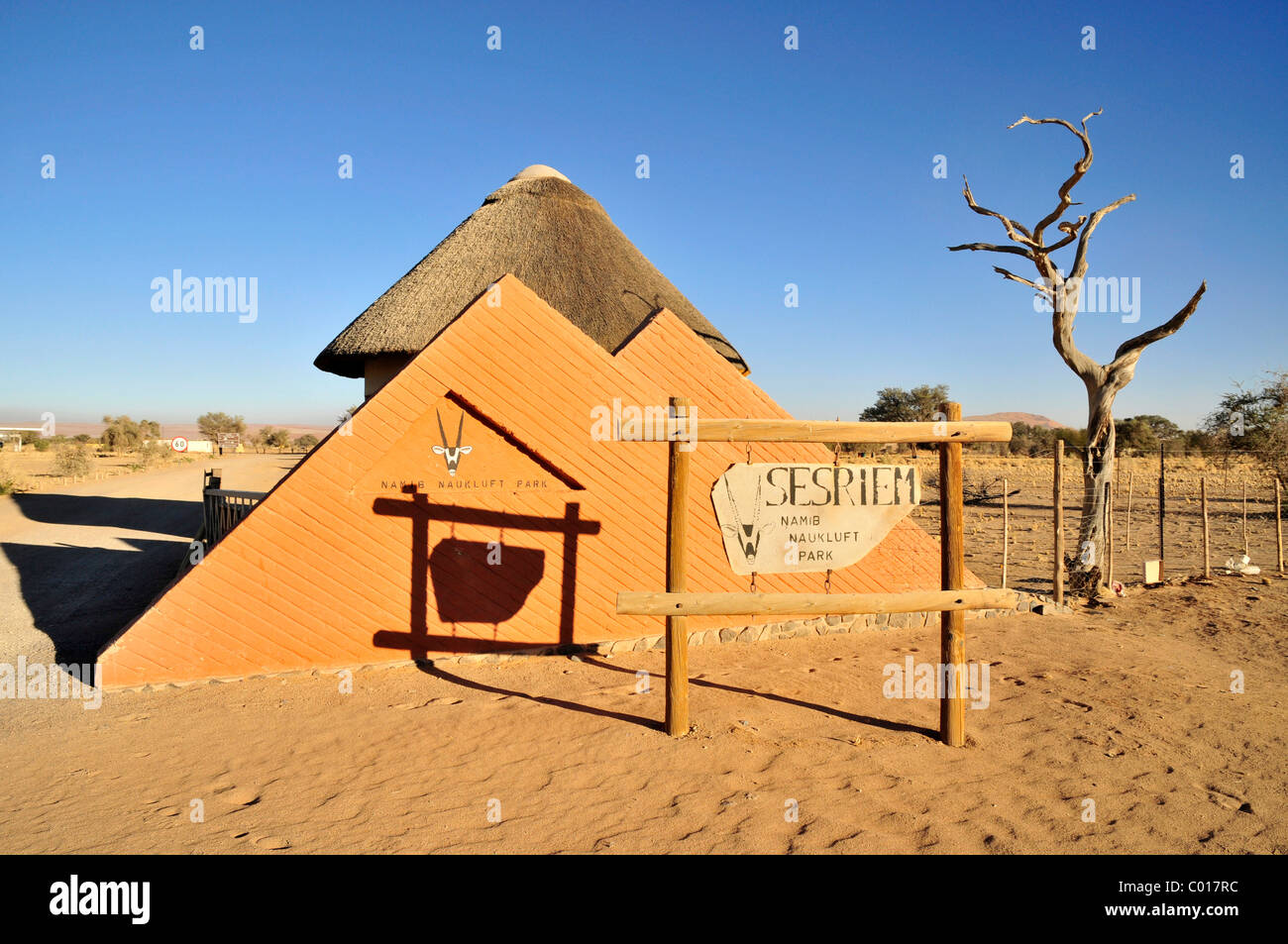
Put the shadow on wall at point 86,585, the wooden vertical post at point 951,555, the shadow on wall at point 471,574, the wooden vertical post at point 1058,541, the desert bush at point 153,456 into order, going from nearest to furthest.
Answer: the wooden vertical post at point 951,555
the shadow on wall at point 471,574
the shadow on wall at point 86,585
the wooden vertical post at point 1058,541
the desert bush at point 153,456

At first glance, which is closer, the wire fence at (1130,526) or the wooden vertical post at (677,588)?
the wooden vertical post at (677,588)

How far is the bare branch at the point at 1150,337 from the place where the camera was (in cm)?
910

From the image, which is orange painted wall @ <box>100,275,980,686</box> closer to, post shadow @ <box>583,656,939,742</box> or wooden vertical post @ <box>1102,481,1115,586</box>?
post shadow @ <box>583,656,939,742</box>

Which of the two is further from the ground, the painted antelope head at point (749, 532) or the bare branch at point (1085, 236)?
the bare branch at point (1085, 236)

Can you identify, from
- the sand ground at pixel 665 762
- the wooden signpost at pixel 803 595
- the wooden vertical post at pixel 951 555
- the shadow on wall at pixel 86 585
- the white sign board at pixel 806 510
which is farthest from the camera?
the shadow on wall at pixel 86 585

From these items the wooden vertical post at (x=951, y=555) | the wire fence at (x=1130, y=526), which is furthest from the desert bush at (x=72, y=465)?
the wooden vertical post at (x=951, y=555)

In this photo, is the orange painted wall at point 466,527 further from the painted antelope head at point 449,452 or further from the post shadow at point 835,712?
the post shadow at point 835,712

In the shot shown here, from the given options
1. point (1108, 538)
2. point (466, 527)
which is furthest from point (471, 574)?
point (1108, 538)

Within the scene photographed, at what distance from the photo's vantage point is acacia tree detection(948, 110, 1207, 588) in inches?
370

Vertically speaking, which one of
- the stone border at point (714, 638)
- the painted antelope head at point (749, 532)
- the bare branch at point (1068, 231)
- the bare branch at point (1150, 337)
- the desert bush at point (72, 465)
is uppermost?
the bare branch at point (1068, 231)

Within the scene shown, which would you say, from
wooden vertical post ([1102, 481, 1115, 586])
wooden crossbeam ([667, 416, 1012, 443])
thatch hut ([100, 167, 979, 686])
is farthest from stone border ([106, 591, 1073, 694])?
wooden crossbeam ([667, 416, 1012, 443])

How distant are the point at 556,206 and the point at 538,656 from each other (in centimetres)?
1082

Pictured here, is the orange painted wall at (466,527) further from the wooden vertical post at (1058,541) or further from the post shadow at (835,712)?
the wooden vertical post at (1058,541)

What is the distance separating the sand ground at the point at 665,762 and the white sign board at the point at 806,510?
1141 millimetres
